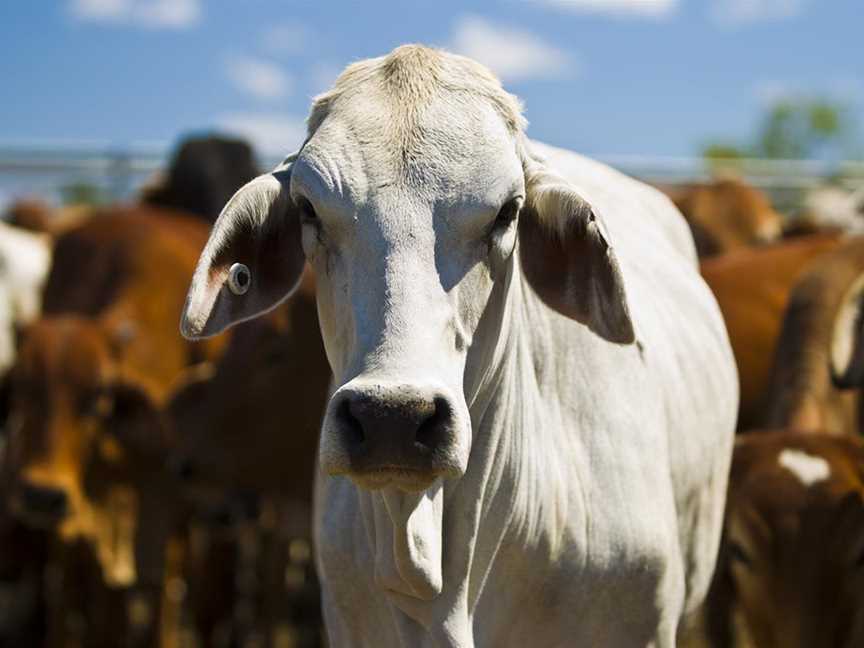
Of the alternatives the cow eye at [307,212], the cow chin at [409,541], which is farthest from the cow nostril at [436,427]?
the cow eye at [307,212]

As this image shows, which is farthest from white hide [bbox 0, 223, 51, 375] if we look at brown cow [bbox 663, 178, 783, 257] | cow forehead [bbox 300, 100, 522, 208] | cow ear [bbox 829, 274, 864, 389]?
cow forehead [bbox 300, 100, 522, 208]

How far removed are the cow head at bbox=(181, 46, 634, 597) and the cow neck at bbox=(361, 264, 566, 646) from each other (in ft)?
0.07

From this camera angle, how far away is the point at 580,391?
12.6 ft

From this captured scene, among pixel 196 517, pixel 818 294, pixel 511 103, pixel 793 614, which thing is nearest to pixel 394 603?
pixel 511 103

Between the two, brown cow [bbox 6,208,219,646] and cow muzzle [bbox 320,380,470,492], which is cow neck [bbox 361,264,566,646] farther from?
brown cow [bbox 6,208,219,646]

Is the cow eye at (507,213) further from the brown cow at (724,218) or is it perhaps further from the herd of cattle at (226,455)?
the brown cow at (724,218)

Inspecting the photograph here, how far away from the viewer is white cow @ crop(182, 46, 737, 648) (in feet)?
10.1

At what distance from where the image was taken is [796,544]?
17.0ft

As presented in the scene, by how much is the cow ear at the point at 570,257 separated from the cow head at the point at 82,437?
384 centimetres

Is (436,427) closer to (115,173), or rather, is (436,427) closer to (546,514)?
(546,514)

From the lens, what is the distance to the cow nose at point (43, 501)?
691 cm

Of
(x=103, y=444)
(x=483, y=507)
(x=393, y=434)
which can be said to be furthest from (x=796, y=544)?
(x=103, y=444)

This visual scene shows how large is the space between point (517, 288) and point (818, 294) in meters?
3.47

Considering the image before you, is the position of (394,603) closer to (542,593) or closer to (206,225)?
(542,593)
